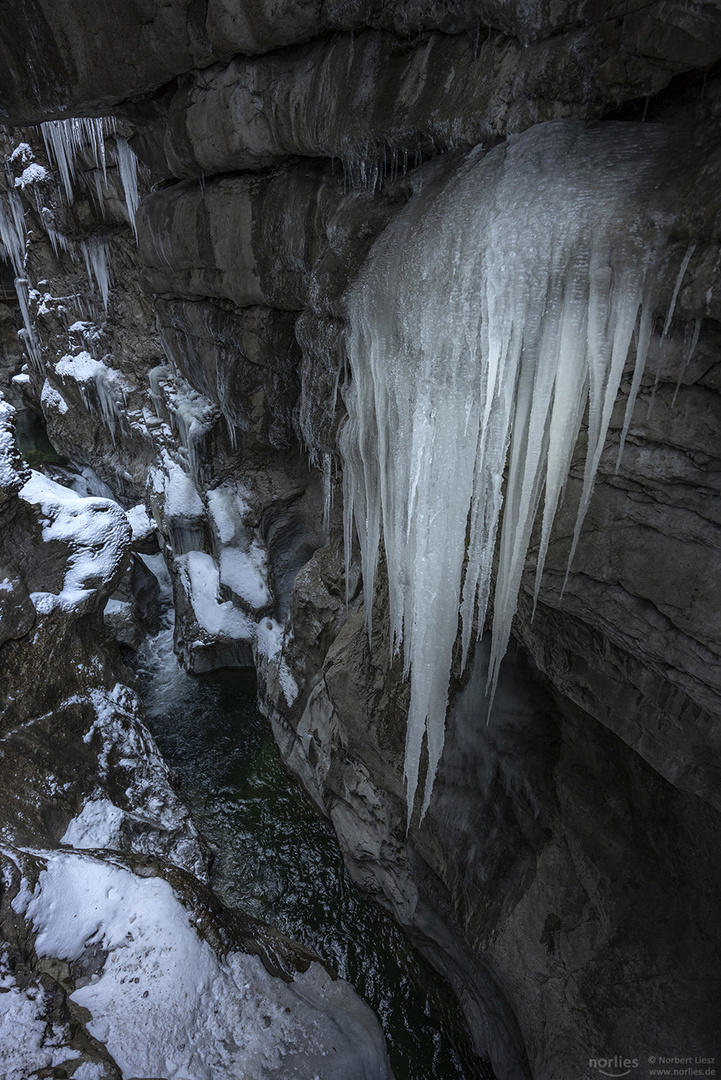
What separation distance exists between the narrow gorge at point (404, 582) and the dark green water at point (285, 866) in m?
0.04

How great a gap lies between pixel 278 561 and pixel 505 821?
5094mm

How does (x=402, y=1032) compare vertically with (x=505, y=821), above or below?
below

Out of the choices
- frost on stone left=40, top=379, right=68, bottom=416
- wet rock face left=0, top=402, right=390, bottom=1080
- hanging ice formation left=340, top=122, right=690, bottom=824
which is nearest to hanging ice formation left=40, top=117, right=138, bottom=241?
frost on stone left=40, top=379, right=68, bottom=416

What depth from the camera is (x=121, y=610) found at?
30.6 ft

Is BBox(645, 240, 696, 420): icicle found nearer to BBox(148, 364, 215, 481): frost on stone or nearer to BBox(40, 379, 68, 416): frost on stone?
BBox(148, 364, 215, 481): frost on stone

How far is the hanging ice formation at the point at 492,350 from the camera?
3033 millimetres

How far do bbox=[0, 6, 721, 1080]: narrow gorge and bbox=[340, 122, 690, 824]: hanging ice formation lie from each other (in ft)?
0.08

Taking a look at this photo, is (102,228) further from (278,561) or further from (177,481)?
(278,561)

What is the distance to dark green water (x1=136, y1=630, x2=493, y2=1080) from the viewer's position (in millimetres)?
5168

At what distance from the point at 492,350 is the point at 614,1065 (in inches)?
169

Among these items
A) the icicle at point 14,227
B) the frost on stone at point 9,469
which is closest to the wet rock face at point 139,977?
the frost on stone at point 9,469

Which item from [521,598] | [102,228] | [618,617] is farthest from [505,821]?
[102,228]

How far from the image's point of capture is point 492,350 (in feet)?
11.4

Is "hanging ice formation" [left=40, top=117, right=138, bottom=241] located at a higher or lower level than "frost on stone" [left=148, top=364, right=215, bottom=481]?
higher
